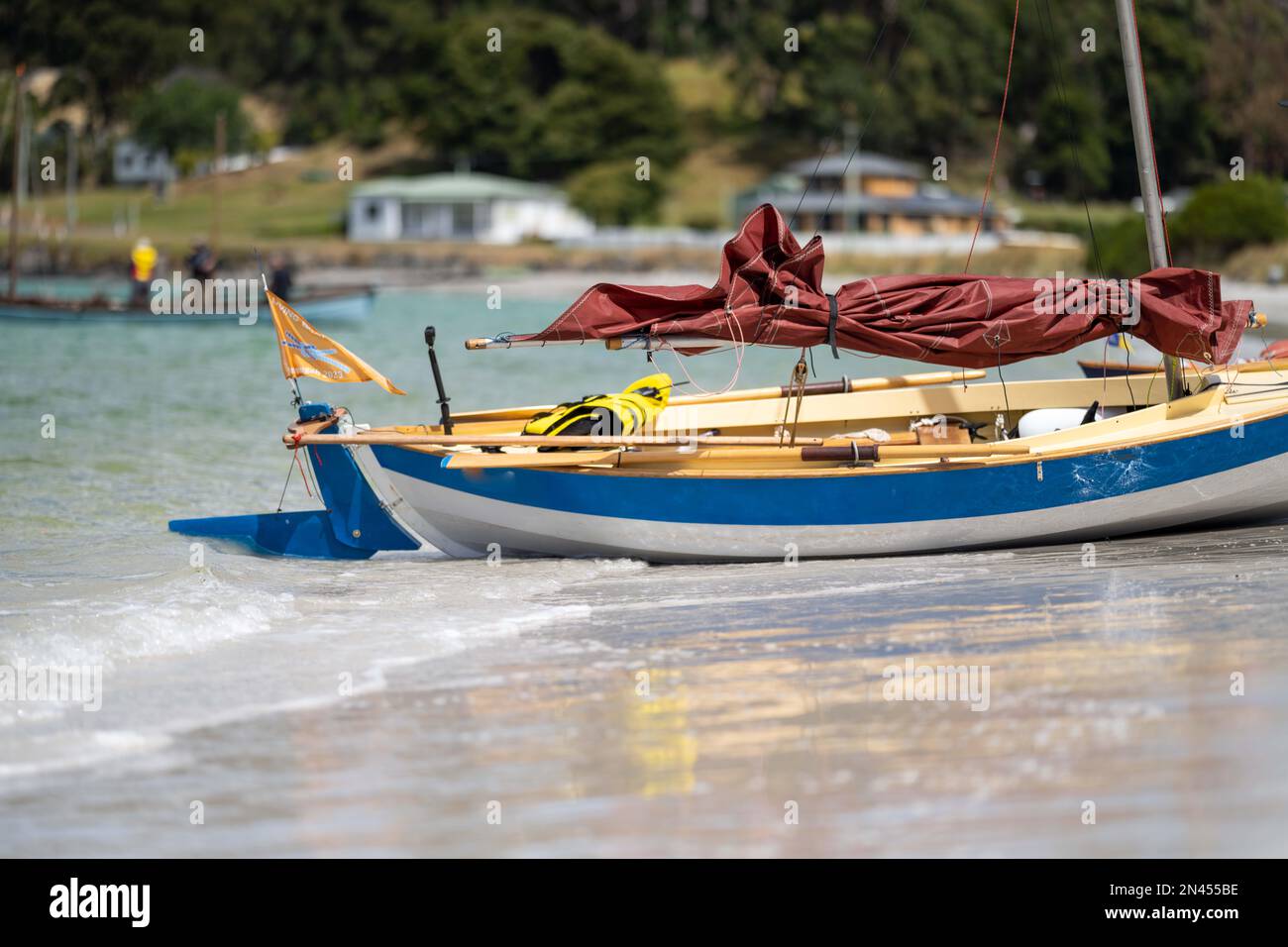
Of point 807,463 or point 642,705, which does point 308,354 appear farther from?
point 642,705

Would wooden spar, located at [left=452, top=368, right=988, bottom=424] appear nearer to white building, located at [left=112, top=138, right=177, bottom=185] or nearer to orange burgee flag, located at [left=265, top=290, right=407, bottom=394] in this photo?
orange burgee flag, located at [left=265, top=290, right=407, bottom=394]

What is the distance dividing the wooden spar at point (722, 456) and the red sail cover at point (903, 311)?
0.68 metres

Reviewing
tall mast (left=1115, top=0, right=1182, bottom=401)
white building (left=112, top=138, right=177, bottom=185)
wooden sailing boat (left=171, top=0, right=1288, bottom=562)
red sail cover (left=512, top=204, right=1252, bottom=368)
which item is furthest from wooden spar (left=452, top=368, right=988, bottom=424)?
white building (left=112, top=138, right=177, bottom=185)

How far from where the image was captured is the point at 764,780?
6.54m

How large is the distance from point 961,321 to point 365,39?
4229 inches

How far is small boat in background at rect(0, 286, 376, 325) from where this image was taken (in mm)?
38594

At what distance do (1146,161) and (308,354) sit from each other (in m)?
6.26

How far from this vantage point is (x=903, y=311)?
11.2m

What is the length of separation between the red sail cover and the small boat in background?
1178 inches

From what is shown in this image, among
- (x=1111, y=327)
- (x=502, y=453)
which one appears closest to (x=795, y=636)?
(x=502, y=453)

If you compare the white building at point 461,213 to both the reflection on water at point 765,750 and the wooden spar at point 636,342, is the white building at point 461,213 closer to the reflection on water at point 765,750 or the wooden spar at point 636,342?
the wooden spar at point 636,342

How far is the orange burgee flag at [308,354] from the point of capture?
36.3ft

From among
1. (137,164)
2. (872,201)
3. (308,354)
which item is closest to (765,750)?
(308,354)

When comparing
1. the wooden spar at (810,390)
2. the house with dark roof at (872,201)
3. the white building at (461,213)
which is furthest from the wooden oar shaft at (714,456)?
the white building at (461,213)
